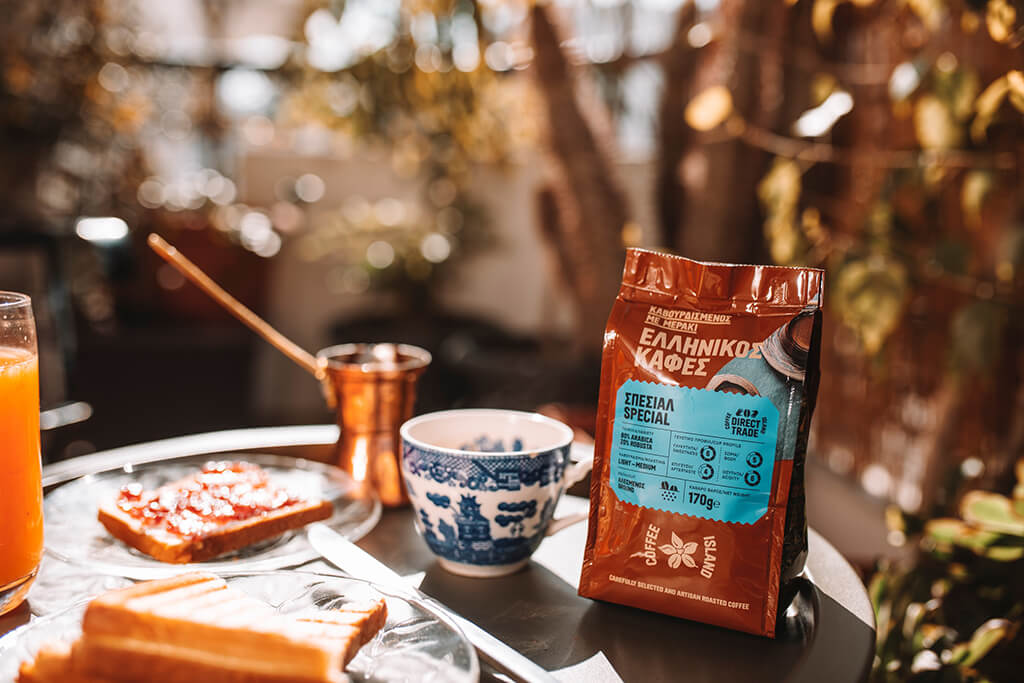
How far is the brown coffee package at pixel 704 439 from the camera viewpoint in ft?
2.06

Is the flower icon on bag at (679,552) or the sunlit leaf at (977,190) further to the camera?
the sunlit leaf at (977,190)

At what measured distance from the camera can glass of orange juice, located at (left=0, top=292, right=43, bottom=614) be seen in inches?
24.3

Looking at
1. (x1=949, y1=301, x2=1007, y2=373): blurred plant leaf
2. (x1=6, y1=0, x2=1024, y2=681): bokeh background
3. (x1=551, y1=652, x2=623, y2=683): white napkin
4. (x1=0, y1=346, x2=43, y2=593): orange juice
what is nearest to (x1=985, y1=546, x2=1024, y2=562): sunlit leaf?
(x1=6, y1=0, x2=1024, y2=681): bokeh background

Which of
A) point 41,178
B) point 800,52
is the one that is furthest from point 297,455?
point 41,178

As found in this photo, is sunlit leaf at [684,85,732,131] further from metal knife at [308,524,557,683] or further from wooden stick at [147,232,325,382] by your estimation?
metal knife at [308,524,557,683]

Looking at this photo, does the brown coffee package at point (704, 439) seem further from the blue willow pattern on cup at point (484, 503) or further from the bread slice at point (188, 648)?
the bread slice at point (188, 648)

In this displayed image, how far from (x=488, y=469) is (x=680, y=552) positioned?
0.17m

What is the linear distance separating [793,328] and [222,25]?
220 inches

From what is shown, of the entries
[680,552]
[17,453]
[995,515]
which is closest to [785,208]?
[995,515]

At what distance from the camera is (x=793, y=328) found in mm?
624

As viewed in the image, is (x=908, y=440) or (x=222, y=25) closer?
(x=908, y=440)

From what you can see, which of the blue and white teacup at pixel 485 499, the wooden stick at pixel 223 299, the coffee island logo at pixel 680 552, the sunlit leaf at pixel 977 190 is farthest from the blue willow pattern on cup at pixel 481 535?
the sunlit leaf at pixel 977 190

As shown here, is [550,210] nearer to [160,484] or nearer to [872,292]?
[872,292]

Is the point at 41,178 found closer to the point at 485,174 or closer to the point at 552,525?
the point at 485,174
